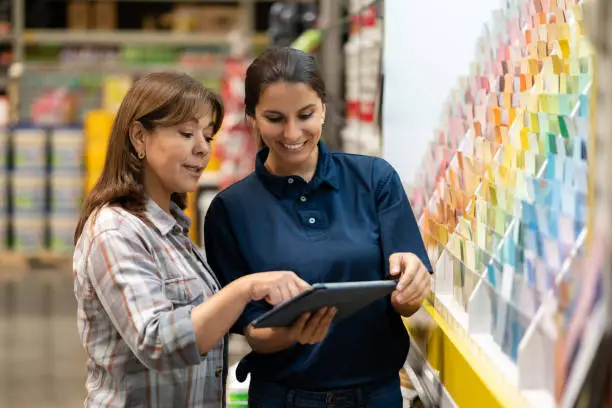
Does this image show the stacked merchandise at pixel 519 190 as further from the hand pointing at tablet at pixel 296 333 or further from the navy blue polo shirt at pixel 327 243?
the hand pointing at tablet at pixel 296 333

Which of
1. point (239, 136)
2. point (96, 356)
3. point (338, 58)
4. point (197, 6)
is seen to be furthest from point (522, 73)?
point (197, 6)

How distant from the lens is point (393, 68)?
2627 mm

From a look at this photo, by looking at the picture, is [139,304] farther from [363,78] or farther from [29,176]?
[29,176]

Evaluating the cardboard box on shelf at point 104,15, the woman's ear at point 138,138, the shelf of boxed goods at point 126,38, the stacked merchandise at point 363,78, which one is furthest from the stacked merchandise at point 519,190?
the cardboard box on shelf at point 104,15

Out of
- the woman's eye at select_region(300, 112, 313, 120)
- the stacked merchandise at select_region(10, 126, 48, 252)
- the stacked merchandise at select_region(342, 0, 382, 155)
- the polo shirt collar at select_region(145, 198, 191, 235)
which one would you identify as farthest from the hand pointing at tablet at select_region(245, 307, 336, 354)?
the stacked merchandise at select_region(10, 126, 48, 252)

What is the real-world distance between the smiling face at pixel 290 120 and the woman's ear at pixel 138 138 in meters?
0.21

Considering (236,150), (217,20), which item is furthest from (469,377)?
(217,20)

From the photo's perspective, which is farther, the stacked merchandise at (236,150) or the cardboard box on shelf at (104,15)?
the cardboard box on shelf at (104,15)

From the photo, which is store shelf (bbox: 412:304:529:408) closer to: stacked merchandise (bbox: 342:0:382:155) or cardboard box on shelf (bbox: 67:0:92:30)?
stacked merchandise (bbox: 342:0:382:155)

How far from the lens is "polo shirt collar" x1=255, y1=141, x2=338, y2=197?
178cm

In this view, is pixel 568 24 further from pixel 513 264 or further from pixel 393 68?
pixel 393 68

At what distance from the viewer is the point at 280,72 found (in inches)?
67.6

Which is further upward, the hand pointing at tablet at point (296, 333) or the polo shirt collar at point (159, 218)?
the polo shirt collar at point (159, 218)

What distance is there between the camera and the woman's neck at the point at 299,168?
5.89 ft
